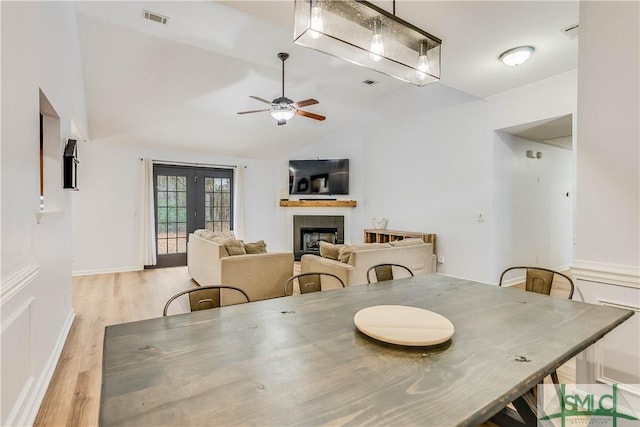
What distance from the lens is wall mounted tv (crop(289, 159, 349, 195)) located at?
284 inches

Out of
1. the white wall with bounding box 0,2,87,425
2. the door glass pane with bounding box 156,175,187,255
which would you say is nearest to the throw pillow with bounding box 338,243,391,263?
the white wall with bounding box 0,2,87,425

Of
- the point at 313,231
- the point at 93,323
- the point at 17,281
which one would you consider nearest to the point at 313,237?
the point at 313,231

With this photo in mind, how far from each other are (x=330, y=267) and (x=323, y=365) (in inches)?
102

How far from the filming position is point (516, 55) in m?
3.02

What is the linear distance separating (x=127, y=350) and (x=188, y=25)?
3498 millimetres

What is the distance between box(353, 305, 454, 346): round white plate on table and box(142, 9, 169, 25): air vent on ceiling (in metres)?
3.56

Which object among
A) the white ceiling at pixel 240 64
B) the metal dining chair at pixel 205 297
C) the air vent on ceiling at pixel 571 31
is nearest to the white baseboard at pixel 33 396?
the metal dining chair at pixel 205 297

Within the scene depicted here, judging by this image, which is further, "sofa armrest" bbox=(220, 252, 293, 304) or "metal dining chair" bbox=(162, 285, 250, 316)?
"sofa armrest" bbox=(220, 252, 293, 304)

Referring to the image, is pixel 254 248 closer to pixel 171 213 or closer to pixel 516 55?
pixel 171 213

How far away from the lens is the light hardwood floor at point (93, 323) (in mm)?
1979

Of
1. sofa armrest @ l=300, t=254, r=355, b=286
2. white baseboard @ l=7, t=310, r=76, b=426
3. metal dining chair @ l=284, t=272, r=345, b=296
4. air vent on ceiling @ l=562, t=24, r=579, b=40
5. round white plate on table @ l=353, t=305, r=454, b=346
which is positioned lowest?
white baseboard @ l=7, t=310, r=76, b=426

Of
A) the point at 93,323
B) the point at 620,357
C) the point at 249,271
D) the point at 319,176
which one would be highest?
the point at 319,176

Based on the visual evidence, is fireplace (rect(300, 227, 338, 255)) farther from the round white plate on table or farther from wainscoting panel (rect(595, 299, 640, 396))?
the round white plate on table

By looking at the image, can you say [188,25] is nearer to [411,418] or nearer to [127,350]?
[127,350]
